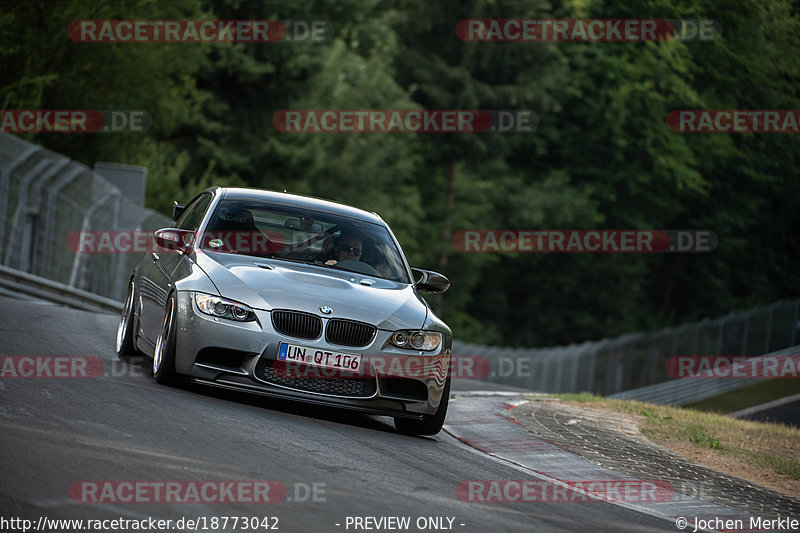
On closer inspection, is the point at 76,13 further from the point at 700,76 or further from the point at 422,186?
the point at 422,186

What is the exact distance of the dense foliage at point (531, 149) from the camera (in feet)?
137

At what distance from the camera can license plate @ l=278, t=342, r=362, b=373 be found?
8.66 m

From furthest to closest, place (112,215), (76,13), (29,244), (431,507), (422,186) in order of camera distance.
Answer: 1. (422,186)
2. (76,13)
3. (112,215)
4. (29,244)
5. (431,507)

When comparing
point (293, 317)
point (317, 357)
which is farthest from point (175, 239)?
point (317, 357)

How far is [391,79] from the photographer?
5256 cm

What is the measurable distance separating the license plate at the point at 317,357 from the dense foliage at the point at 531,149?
79.4ft

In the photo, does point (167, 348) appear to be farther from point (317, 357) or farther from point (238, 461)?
point (238, 461)

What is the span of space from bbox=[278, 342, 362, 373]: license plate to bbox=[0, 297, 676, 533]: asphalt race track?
456 millimetres

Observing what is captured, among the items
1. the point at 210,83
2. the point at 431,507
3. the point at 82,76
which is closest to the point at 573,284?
the point at 210,83

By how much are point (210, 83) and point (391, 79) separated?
11.4 meters

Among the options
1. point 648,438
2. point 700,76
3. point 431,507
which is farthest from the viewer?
point 700,76

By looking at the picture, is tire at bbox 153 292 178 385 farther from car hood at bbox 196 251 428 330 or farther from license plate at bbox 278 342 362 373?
license plate at bbox 278 342 362 373

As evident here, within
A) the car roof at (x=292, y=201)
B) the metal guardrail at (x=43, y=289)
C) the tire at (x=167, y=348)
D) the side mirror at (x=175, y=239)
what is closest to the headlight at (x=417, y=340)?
the tire at (x=167, y=348)

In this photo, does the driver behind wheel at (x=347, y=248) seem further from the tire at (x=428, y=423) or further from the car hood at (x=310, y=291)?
the tire at (x=428, y=423)
